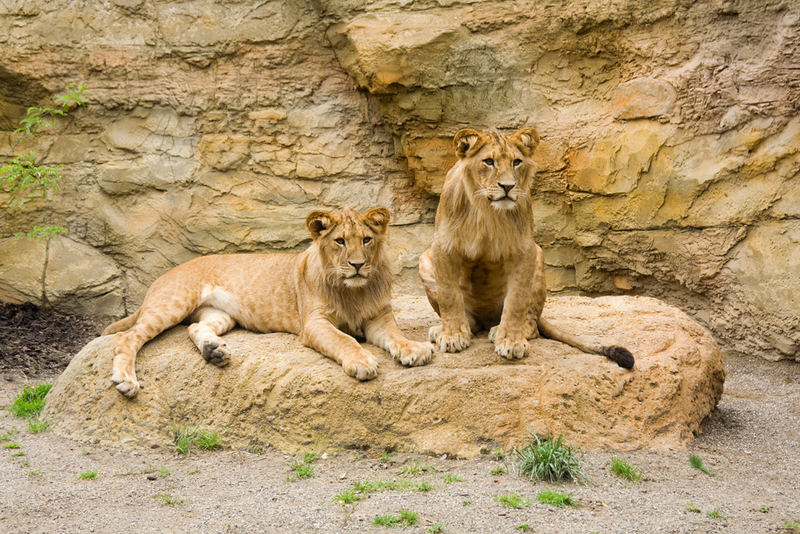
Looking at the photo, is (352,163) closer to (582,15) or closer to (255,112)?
(255,112)

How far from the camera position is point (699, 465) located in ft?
17.6

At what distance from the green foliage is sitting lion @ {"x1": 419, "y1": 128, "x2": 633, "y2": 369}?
5.10m

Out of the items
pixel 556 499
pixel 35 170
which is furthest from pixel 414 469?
pixel 35 170

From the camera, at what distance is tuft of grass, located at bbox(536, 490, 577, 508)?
15.3ft

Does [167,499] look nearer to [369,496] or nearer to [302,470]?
[302,470]

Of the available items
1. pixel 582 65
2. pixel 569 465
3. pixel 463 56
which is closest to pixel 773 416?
pixel 569 465

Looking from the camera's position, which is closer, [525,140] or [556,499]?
[556,499]

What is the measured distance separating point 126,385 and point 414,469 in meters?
2.35

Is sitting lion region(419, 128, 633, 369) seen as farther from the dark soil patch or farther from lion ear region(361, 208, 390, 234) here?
the dark soil patch

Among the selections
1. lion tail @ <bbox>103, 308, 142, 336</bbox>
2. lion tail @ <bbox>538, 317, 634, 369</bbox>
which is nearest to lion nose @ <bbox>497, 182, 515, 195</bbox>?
lion tail @ <bbox>538, 317, 634, 369</bbox>

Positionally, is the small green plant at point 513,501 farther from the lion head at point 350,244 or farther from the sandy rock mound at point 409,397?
the lion head at point 350,244

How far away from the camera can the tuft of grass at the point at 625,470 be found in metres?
5.09

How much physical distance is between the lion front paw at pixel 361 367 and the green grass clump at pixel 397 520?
1.31 m

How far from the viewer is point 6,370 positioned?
8648 millimetres
